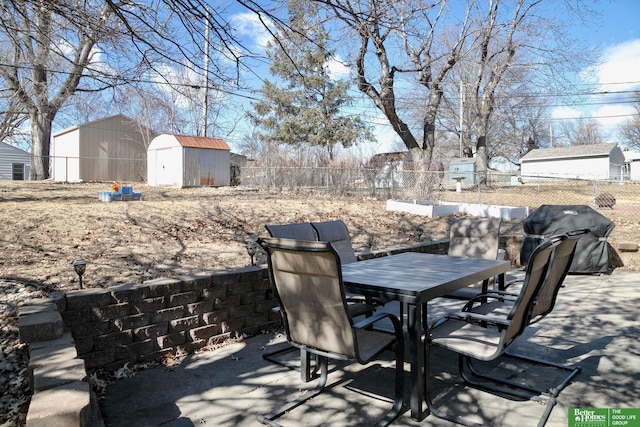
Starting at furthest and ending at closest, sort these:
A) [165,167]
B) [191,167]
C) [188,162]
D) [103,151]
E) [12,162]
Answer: [12,162], [103,151], [165,167], [191,167], [188,162]

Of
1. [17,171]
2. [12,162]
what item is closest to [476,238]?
[12,162]

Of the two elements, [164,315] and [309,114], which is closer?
[164,315]

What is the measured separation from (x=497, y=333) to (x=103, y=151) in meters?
22.2

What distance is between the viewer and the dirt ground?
4.52 metres

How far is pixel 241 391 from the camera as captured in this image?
2.86 meters

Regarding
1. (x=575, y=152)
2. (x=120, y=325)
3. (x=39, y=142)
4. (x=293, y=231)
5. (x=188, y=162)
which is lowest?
(x=120, y=325)

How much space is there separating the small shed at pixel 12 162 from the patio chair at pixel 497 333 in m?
26.7

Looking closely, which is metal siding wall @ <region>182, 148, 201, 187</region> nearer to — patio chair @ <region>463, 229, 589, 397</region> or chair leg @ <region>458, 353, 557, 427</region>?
patio chair @ <region>463, 229, 589, 397</region>

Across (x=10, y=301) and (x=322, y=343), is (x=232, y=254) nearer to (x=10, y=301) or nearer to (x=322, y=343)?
(x=10, y=301)

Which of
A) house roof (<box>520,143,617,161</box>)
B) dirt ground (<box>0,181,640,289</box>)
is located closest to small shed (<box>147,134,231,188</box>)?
dirt ground (<box>0,181,640,289</box>)

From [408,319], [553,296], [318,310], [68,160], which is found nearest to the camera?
[318,310]

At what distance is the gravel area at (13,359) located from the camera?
7.55ft

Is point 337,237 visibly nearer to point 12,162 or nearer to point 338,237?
point 338,237

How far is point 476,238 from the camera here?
4.65m
